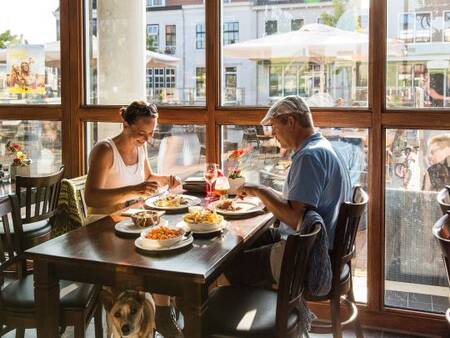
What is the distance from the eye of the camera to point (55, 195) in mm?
3205

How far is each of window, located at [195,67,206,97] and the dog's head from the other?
5.94 ft

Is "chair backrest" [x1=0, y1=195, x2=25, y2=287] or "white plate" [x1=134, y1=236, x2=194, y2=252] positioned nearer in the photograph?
"white plate" [x1=134, y1=236, x2=194, y2=252]

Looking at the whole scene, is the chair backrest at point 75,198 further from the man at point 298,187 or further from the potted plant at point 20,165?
the man at point 298,187

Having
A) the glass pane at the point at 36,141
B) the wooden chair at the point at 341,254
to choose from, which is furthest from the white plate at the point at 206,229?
the glass pane at the point at 36,141

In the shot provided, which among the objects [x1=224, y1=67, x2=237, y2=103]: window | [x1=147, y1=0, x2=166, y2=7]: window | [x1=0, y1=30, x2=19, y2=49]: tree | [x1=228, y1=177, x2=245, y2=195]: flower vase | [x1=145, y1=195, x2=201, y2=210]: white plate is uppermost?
[x1=147, y1=0, x2=166, y2=7]: window

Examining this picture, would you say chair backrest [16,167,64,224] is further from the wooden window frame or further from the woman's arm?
the wooden window frame

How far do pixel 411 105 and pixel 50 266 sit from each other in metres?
2.24

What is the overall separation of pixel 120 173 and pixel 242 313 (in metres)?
1.16

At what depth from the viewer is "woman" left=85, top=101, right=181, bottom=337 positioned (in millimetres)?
2664

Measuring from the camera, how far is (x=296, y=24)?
331 cm

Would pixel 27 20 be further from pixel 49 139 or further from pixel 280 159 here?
pixel 280 159

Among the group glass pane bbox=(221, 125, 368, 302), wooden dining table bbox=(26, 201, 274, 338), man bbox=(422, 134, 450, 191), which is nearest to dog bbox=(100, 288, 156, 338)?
wooden dining table bbox=(26, 201, 274, 338)

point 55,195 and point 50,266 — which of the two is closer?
point 50,266

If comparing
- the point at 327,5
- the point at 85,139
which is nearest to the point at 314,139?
the point at 327,5
